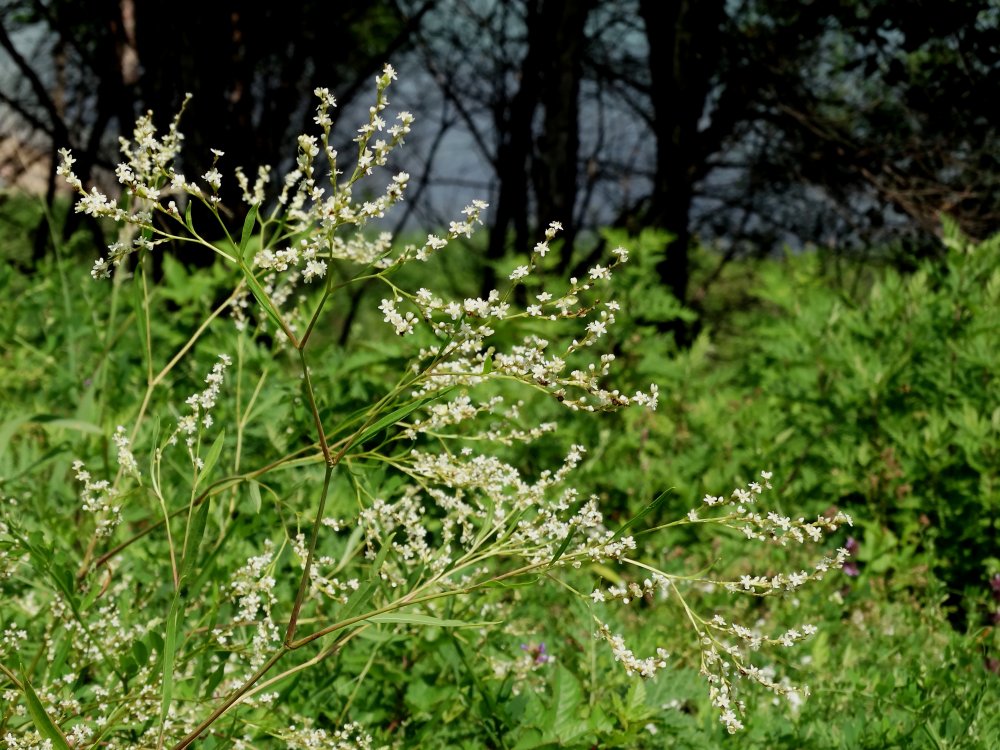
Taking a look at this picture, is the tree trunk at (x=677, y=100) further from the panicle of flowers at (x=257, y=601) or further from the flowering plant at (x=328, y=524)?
the panicle of flowers at (x=257, y=601)

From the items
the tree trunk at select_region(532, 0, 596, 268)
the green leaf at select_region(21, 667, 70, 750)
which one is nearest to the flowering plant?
the green leaf at select_region(21, 667, 70, 750)

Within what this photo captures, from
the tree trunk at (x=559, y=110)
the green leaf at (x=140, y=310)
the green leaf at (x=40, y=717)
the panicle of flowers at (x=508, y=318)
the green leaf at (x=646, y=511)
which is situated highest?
the tree trunk at (x=559, y=110)

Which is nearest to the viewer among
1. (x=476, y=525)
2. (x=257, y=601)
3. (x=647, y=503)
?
(x=257, y=601)

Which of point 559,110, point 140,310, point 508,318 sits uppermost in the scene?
point 559,110

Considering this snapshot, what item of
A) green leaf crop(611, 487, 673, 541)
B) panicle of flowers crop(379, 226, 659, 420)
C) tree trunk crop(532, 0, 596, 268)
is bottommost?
green leaf crop(611, 487, 673, 541)

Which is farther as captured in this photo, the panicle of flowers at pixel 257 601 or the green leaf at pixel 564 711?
the green leaf at pixel 564 711

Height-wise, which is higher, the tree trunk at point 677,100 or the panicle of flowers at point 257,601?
the tree trunk at point 677,100

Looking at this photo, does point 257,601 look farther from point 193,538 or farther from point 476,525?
point 476,525

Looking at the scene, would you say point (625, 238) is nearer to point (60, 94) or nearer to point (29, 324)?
point (29, 324)

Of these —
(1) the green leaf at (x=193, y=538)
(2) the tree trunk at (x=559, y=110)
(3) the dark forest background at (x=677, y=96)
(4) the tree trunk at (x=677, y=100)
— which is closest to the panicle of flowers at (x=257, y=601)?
(1) the green leaf at (x=193, y=538)

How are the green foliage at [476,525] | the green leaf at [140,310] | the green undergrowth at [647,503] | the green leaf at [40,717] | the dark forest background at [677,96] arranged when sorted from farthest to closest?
1. the dark forest background at [677,96]
2. the green undergrowth at [647,503]
3. the green leaf at [140,310]
4. the green foliage at [476,525]
5. the green leaf at [40,717]

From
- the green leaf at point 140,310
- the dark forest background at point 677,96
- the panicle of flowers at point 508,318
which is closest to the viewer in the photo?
the panicle of flowers at point 508,318

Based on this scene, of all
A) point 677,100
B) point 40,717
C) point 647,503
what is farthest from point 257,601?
point 677,100

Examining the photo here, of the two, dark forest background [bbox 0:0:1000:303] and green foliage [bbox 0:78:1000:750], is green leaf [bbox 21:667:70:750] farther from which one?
dark forest background [bbox 0:0:1000:303]
